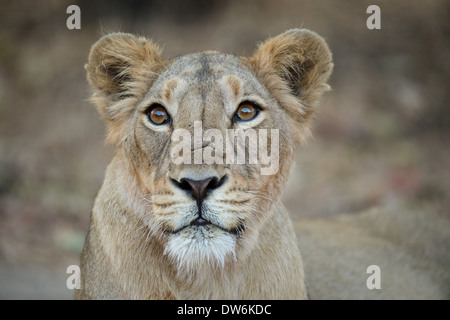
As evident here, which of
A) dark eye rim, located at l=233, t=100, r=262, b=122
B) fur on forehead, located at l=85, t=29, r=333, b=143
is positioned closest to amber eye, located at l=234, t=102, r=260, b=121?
dark eye rim, located at l=233, t=100, r=262, b=122

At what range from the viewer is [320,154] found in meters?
9.66

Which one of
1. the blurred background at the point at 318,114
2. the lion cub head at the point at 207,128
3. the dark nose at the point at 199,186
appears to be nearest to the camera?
the dark nose at the point at 199,186

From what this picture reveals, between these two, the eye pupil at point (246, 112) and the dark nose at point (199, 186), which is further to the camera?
the eye pupil at point (246, 112)

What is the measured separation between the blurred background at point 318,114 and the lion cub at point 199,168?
14.6ft

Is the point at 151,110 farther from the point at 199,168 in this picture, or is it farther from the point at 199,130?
the point at 199,168

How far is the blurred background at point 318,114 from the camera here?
888cm

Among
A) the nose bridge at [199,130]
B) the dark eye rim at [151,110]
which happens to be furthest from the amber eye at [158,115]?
the nose bridge at [199,130]

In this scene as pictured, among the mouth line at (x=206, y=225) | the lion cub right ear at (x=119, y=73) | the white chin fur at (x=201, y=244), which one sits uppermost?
the lion cub right ear at (x=119, y=73)

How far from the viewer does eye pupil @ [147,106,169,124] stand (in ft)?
12.0

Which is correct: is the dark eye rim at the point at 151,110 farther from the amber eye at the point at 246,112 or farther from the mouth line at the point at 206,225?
the mouth line at the point at 206,225

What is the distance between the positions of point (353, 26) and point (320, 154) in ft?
8.18

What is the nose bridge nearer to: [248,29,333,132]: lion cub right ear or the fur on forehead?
the fur on forehead

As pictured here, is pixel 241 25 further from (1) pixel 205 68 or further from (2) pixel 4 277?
(1) pixel 205 68

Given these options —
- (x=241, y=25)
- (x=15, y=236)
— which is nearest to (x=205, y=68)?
(x=15, y=236)
